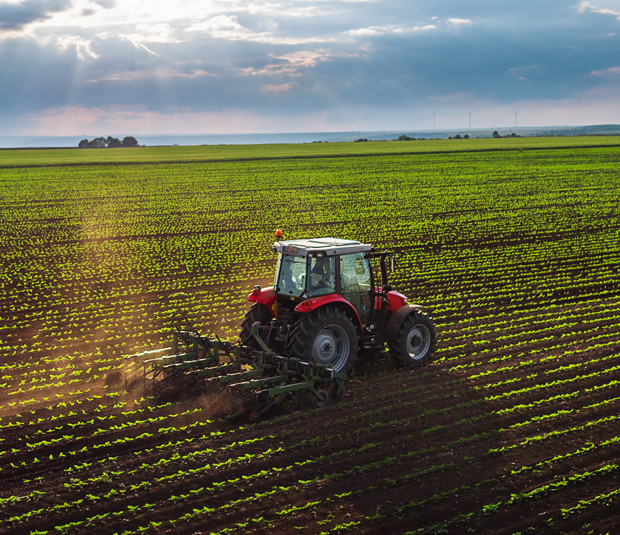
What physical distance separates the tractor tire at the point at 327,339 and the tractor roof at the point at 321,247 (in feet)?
3.03

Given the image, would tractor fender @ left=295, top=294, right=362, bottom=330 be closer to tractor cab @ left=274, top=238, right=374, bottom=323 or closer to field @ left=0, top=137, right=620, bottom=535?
tractor cab @ left=274, top=238, right=374, bottom=323

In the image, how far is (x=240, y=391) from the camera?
989 cm

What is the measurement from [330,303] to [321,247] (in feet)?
3.06

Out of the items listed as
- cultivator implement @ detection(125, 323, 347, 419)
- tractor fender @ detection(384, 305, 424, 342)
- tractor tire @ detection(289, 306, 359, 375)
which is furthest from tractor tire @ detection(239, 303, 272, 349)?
tractor fender @ detection(384, 305, 424, 342)

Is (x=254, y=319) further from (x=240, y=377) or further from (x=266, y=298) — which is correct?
(x=240, y=377)

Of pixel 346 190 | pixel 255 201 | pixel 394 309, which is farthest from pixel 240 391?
pixel 346 190

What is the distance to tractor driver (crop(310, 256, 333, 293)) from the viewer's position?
10.6 metres

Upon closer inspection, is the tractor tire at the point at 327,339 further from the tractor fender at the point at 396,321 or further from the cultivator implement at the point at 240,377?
the tractor fender at the point at 396,321

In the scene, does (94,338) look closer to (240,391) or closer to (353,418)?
(240,391)

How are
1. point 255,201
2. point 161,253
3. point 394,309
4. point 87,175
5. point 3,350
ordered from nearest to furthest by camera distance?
point 394,309, point 3,350, point 161,253, point 255,201, point 87,175

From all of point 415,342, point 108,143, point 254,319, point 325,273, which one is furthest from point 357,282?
point 108,143

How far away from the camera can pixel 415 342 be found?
39.1 ft

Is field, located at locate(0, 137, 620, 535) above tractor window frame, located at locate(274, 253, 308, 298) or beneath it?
beneath

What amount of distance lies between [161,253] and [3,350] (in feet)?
35.2
